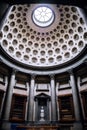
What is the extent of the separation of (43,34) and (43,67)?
7.24 metres

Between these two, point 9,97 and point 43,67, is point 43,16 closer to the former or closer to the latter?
point 43,67

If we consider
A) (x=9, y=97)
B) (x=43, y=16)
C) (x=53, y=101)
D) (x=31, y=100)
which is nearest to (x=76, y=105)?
(x=53, y=101)

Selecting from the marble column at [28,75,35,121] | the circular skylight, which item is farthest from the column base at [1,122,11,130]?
the circular skylight

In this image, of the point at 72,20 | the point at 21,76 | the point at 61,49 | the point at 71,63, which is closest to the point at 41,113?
the point at 21,76

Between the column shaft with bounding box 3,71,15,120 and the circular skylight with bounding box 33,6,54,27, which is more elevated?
the circular skylight with bounding box 33,6,54,27

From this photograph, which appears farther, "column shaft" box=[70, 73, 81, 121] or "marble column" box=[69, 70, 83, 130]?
"column shaft" box=[70, 73, 81, 121]

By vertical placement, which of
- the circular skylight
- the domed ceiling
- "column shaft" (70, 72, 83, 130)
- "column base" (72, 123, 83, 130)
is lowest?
"column base" (72, 123, 83, 130)

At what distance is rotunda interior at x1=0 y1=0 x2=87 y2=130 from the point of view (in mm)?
18000

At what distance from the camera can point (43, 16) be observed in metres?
26.2

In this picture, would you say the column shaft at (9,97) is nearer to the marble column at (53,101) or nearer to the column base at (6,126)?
the column base at (6,126)

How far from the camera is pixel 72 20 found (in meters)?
23.4

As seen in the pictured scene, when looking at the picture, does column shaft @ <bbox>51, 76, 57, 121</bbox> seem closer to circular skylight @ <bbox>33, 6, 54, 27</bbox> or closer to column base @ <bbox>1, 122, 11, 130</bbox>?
column base @ <bbox>1, 122, 11, 130</bbox>

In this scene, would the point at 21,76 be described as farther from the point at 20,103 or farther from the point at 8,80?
the point at 20,103

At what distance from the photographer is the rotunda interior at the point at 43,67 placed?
1800 centimetres
